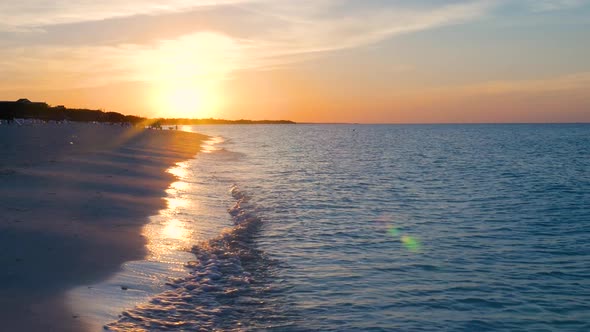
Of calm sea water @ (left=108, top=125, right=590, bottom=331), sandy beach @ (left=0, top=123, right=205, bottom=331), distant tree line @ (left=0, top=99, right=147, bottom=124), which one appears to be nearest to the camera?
sandy beach @ (left=0, top=123, right=205, bottom=331)

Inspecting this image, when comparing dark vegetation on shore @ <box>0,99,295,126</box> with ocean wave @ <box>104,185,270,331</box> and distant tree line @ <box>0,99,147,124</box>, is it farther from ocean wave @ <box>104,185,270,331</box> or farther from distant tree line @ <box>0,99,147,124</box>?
ocean wave @ <box>104,185,270,331</box>

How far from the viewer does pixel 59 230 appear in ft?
42.9

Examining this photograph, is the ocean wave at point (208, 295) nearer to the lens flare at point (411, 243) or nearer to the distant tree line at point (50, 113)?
the lens flare at point (411, 243)

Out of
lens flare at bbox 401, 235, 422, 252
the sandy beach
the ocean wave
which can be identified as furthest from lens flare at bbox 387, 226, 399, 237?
the sandy beach

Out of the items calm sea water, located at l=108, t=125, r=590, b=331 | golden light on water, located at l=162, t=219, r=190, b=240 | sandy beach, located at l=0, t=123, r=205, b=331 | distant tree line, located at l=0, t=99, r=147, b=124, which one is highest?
distant tree line, located at l=0, t=99, r=147, b=124

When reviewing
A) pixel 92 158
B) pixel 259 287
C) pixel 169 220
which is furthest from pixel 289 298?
pixel 92 158

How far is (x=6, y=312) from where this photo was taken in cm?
764

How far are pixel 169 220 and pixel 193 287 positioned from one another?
6.86 metres

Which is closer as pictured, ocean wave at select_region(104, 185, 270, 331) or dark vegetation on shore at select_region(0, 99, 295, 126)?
ocean wave at select_region(104, 185, 270, 331)

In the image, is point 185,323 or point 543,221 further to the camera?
point 543,221

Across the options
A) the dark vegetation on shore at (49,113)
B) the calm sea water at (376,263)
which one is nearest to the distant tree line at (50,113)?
the dark vegetation on shore at (49,113)

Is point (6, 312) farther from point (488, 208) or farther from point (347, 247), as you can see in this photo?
point (488, 208)

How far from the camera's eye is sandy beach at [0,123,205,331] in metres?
8.20

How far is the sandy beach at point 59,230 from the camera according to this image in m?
8.20
